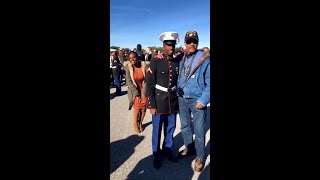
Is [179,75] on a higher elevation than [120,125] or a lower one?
higher

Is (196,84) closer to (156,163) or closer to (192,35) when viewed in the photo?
(192,35)

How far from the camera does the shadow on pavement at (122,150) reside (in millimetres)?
3474

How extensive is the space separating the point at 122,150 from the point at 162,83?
162 centimetres

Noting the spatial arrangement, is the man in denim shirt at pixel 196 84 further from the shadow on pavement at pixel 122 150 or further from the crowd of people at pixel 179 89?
the shadow on pavement at pixel 122 150

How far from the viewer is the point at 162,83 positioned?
3186 millimetres

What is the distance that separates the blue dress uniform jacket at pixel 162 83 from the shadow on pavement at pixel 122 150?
3.61ft

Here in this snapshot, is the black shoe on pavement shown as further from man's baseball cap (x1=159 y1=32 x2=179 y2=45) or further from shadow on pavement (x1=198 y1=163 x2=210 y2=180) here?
man's baseball cap (x1=159 y1=32 x2=179 y2=45)

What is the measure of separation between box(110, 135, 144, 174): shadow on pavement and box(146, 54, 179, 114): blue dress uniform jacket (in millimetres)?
1102

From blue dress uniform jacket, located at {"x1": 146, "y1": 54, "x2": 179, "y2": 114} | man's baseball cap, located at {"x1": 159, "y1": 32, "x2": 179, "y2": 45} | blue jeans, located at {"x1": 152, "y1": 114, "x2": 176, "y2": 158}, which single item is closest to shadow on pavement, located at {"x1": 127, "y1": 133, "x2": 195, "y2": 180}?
blue jeans, located at {"x1": 152, "y1": 114, "x2": 176, "y2": 158}
